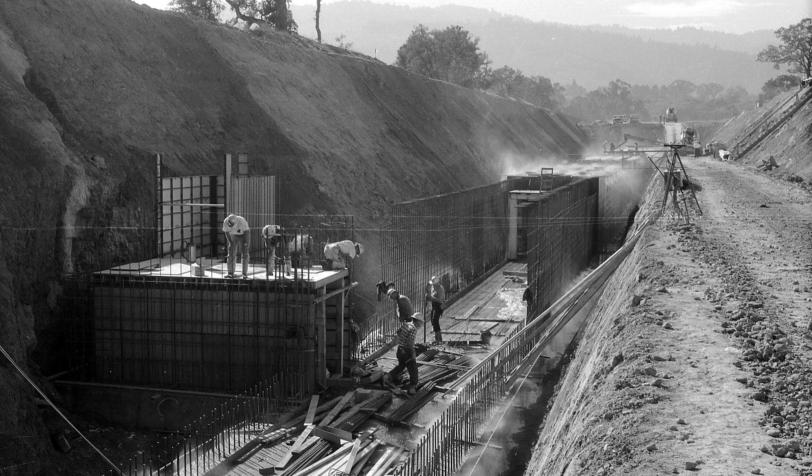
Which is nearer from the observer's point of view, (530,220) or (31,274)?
(31,274)

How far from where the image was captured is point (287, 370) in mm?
13875

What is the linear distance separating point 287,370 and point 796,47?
6094 centimetres

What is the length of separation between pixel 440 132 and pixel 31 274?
1084 inches

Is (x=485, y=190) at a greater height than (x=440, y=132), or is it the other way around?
(x=440, y=132)

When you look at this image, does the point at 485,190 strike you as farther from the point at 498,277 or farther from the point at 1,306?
the point at 1,306

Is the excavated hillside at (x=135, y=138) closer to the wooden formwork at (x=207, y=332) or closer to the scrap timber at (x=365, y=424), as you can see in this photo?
the wooden formwork at (x=207, y=332)

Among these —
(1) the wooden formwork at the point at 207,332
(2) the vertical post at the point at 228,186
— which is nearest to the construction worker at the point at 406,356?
Result: (1) the wooden formwork at the point at 207,332

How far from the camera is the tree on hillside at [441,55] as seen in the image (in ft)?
244

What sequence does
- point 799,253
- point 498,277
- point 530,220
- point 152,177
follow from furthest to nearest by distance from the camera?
1. point 498,277
2. point 530,220
3. point 152,177
4. point 799,253

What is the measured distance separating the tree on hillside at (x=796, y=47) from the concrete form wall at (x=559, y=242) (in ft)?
130

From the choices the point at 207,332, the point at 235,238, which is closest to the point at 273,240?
the point at 235,238

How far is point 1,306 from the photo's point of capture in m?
12.3

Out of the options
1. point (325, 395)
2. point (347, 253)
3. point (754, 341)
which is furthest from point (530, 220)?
point (754, 341)

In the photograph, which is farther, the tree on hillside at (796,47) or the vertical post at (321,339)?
the tree on hillside at (796,47)
